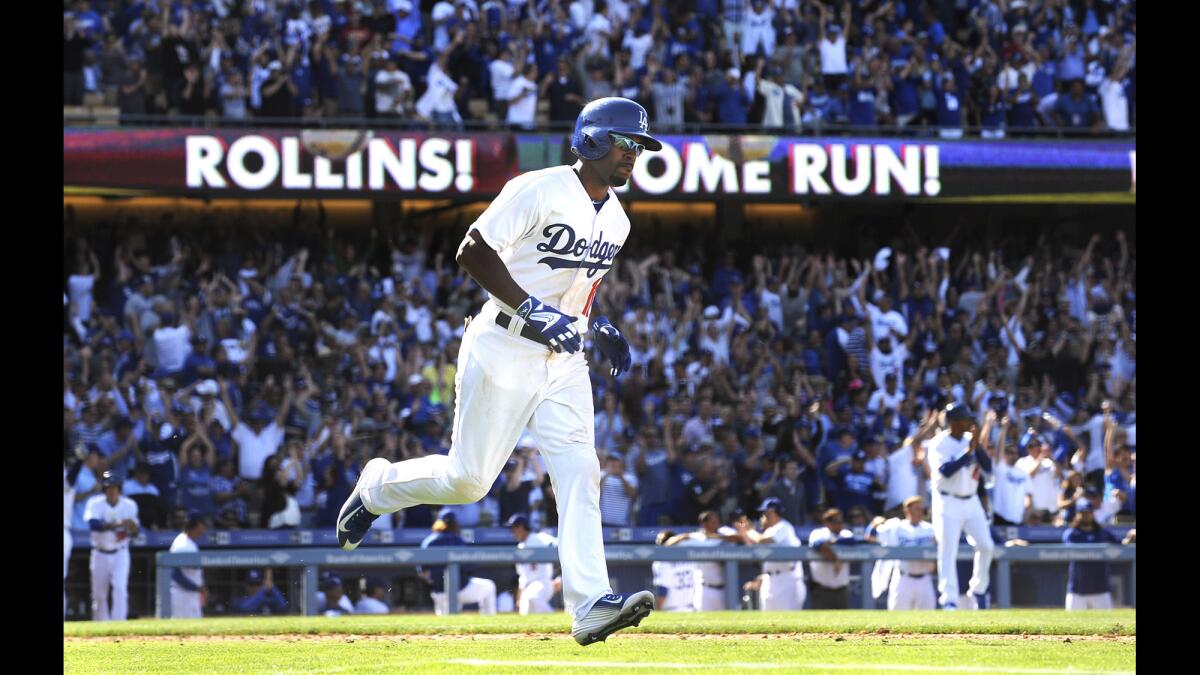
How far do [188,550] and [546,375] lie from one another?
7.86m

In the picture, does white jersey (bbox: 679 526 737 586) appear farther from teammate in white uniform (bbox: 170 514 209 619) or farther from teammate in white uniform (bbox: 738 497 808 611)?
teammate in white uniform (bbox: 170 514 209 619)

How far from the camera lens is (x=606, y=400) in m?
16.8

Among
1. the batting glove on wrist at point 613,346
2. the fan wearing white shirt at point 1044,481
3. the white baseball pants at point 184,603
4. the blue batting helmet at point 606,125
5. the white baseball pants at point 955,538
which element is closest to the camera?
the blue batting helmet at point 606,125

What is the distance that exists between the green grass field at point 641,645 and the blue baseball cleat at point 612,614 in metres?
0.15

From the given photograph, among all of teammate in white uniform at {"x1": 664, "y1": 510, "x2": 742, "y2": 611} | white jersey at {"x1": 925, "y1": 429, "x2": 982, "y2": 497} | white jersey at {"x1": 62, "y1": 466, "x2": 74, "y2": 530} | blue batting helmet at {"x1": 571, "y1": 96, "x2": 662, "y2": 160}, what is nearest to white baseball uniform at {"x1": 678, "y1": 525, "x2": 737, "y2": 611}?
teammate in white uniform at {"x1": 664, "y1": 510, "x2": 742, "y2": 611}

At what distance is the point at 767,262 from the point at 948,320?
2.21 metres

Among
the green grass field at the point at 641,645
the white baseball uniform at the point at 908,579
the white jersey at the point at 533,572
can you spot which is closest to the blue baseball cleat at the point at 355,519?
the green grass field at the point at 641,645

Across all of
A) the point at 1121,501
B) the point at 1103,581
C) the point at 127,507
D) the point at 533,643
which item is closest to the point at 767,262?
the point at 1121,501

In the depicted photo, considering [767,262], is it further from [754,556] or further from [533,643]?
[533,643]

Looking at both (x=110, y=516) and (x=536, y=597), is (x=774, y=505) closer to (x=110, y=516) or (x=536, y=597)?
(x=536, y=597)

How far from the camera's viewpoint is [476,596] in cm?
1366

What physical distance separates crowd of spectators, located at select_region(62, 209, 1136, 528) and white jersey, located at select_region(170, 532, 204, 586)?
948 millimetres

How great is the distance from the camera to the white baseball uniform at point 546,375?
6465 mm

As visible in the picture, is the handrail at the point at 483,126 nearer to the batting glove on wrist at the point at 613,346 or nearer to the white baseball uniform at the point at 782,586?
the white baseball uniform at the point at 782,586
